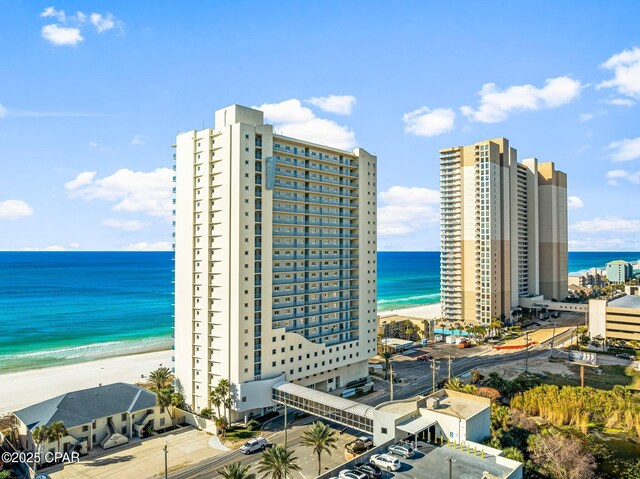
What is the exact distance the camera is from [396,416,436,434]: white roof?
46156 mm

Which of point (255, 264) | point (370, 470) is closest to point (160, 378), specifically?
point (255, 264)

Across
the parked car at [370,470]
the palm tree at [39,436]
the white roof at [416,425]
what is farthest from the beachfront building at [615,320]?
the palm tree at [39,436]

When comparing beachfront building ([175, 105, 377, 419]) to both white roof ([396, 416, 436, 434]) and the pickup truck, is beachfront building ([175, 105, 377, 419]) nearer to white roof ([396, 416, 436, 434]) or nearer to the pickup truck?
the pickup truck

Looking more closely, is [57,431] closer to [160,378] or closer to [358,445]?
[160,378]

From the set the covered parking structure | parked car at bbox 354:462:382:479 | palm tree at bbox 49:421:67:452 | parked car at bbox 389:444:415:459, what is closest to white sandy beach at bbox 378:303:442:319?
the covered parking structure

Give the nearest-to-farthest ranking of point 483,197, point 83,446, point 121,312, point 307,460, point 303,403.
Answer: point 307,460 → point 83,446 → point 303,403 → point 483,197 → point 121,312

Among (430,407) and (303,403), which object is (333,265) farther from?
(430,407)

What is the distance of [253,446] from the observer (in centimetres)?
5272

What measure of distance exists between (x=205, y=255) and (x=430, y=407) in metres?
36.5

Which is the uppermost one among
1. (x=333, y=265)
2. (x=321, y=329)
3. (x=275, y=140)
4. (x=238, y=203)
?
(x=275, y=140)

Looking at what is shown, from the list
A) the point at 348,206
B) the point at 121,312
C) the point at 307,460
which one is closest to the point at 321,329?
the point at 348,206

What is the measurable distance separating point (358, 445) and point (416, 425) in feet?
27.1

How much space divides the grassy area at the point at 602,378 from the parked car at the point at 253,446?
179ft

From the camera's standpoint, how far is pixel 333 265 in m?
79.2
